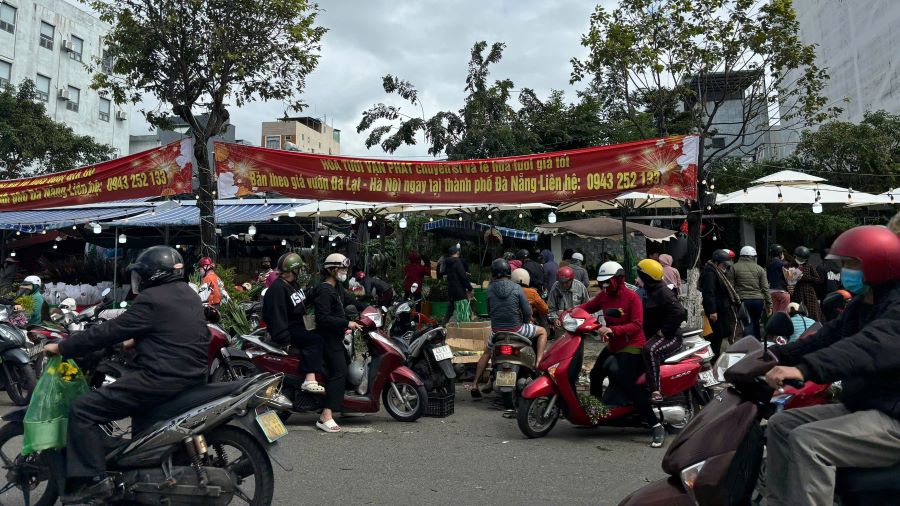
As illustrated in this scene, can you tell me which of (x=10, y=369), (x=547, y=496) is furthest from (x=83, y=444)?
(x=10, y=369)

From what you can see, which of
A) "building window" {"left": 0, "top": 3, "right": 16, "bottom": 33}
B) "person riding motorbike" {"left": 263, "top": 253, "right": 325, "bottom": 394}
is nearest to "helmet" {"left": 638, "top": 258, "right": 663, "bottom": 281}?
"person riding motorbike" {"left": 263, "top": 253, "right": 325, "bottom": 394}

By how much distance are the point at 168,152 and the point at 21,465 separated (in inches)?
265

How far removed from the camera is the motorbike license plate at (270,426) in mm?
3801

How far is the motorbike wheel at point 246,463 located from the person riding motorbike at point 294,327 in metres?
2.68

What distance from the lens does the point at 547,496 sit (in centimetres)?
463

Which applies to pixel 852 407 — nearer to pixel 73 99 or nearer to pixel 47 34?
pixel 47 34

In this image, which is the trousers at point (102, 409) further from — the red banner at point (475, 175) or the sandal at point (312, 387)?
the red banner at point (475, 175)


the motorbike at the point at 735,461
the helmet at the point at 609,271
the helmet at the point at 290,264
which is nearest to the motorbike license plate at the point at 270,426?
the motorbike at the point at 735,461

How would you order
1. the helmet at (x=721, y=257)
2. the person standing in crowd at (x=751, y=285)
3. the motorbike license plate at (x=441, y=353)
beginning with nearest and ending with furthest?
the motorbike license plate at (x=441, y=353) < the helmet at (x=721, y=257) < the person standing in crowd at (x=751, y=285)

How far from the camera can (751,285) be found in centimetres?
964

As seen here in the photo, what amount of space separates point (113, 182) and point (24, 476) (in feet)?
23.9

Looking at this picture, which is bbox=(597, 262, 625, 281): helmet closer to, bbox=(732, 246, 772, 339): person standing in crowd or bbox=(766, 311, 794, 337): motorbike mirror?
bbox=(766, 311, 794, 337): motorbike mirror

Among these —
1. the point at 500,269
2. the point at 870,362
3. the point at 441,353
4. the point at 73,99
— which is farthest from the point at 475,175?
the point at 73,99

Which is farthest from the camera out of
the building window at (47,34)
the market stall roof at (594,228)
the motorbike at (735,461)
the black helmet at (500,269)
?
the building window at (47,34)
